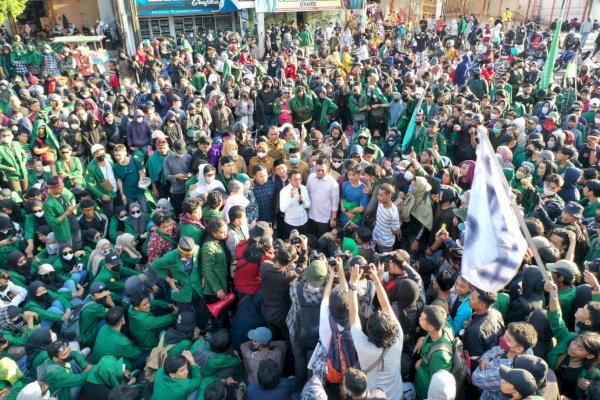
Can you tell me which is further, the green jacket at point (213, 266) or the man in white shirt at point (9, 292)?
the man in white shirt at point (9, 292)

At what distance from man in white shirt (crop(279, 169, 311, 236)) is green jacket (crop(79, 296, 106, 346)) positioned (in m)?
2.33

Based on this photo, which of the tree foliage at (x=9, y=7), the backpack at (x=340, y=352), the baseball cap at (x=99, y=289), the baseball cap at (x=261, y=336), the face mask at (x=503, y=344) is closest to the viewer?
the face mask at (x=503, y=344)

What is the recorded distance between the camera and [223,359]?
396 cm

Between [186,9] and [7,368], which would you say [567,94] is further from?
[186,9]

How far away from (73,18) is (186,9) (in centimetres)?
669

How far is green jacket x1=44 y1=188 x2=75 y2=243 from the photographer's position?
5.82m

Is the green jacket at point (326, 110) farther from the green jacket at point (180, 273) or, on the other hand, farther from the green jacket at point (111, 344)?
the green jacket at point (111, 344)

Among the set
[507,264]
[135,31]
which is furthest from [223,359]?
[135,31]

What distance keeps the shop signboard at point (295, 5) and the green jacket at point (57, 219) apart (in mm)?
17008

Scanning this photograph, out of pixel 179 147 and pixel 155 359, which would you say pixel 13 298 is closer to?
pixel 155 359

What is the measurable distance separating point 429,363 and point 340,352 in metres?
0.64

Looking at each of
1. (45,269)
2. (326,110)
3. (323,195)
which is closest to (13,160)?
(45,269)

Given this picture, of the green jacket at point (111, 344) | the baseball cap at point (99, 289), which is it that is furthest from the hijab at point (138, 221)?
the green jacket at point (111, 344)

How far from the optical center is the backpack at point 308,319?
377 cm
